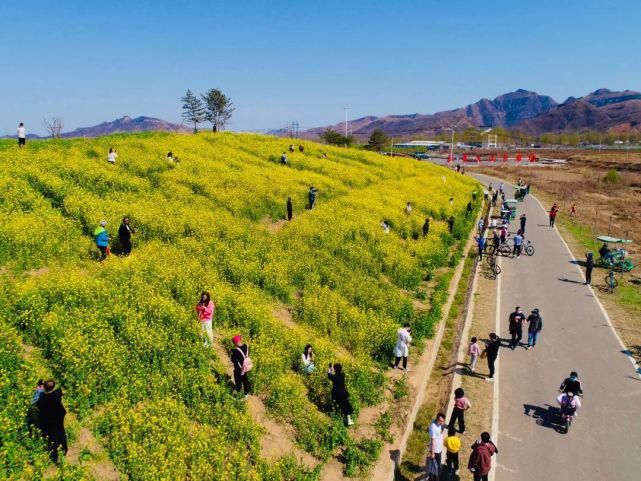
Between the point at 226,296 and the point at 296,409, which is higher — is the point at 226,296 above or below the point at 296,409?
above

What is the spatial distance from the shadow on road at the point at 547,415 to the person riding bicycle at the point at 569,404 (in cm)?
42

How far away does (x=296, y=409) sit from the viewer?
11.5 m

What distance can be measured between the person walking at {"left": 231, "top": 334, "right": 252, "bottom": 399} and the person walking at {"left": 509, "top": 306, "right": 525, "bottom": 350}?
10.8 m

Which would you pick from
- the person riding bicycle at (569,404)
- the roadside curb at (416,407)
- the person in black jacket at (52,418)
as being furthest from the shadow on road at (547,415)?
the person in black jacket at (52,418)

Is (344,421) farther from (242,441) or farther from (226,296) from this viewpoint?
(226,296)

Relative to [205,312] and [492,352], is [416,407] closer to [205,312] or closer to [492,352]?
[492,352]

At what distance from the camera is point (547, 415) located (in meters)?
12.6

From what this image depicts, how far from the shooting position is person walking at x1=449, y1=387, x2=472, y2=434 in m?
11.8

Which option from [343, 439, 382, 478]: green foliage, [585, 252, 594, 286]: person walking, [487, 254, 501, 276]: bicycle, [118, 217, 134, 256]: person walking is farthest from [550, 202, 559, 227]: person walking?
[118, 217, 134, 256]: person walking

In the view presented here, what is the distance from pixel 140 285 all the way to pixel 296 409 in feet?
22.2

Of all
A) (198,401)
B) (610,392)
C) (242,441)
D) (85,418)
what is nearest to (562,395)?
(610,392)

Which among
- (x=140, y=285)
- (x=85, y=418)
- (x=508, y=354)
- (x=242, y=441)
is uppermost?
(x=140, y=285)

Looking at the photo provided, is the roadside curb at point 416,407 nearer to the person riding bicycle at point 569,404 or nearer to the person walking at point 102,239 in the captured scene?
the person riding bicycle at point 569,404

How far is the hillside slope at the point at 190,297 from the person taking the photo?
9609mm
